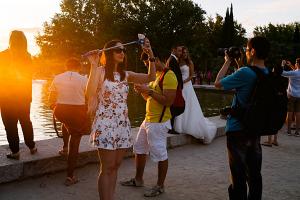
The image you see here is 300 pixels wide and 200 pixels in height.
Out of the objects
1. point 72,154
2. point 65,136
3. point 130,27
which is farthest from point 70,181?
point 130,27

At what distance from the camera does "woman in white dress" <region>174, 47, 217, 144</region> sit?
27.9 feet

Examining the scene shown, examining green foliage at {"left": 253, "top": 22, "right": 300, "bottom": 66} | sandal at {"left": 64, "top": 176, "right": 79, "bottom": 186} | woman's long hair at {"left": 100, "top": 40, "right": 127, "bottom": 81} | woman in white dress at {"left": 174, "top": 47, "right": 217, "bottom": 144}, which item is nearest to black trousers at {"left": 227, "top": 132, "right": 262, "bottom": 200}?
woman's long hair at {"left": 100, "top": 40, "right": 127, "bottom": 81}

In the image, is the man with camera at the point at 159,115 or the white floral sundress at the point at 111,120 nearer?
the white floral sundress at the point at 111,120

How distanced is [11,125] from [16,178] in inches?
30.1

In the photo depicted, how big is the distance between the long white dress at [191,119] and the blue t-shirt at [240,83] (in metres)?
4.39

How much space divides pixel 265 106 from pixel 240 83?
334 mm

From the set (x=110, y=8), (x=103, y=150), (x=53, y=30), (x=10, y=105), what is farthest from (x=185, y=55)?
(x=53, y=30)

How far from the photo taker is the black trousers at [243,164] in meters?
4.06

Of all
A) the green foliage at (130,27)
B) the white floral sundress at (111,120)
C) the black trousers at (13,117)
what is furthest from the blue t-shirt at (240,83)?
the green foliage at (130,27)

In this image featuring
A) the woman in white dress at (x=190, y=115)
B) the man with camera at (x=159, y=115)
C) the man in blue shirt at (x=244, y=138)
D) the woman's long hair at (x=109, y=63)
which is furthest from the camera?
the woman in white dress at (x=190, y=115)

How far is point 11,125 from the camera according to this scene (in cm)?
577

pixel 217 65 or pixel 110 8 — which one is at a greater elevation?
pixel 110 8

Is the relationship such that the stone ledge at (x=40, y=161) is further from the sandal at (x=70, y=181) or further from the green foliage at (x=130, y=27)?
the green foliage at (x=130, y=27)

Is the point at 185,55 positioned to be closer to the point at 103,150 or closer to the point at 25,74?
the point at 25,74
